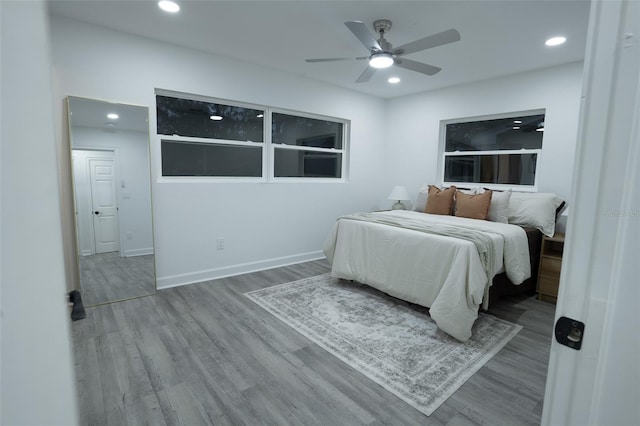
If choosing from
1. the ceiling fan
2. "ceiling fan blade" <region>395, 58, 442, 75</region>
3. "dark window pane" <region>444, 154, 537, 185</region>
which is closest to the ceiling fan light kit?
the ceiling fan

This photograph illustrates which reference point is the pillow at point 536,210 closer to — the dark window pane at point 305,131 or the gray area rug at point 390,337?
the gray area rug at point 390,337

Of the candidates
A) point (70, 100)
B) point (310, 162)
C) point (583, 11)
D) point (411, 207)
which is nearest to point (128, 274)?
point (70, 100)

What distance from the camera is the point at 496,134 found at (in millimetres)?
4453

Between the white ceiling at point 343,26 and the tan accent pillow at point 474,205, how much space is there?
154 cm

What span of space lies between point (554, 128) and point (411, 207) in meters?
2.15

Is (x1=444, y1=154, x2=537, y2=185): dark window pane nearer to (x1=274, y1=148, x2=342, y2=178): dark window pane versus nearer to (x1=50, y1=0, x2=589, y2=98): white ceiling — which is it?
(x1=50, y1=0, x2=589, y2=98): white ceiling

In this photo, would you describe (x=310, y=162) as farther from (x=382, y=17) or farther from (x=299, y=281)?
(x=382, y=17)

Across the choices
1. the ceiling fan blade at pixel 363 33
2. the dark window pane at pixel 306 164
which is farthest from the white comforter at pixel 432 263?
the ceiling fan blade at pixel 363 33

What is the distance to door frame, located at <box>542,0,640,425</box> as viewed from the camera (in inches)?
20.8

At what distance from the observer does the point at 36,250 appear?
0.33m

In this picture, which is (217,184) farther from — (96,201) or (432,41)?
(432,41)

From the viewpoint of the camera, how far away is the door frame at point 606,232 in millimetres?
527

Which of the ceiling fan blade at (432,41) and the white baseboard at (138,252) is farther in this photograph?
the white baseboard at (138,252)

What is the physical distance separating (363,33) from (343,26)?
0.61 m
